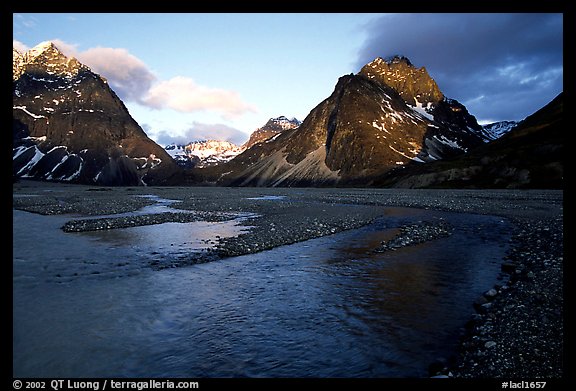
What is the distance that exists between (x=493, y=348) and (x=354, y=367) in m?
3.76

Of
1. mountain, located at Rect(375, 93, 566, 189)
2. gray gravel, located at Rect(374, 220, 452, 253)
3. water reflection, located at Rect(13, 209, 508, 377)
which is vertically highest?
mountain, located at Rect(375, 93, 566, 189)

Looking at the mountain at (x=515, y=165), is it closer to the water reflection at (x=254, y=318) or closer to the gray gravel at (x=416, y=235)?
the gray gravel at (x=416, y=235)

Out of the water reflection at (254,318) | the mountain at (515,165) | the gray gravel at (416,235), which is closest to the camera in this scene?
the water reflection at (254,318)

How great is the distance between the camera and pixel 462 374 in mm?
8570

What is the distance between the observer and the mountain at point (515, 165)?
4902 inches

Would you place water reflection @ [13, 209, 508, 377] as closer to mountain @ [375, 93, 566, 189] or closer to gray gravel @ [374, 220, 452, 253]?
gray gravel @ [374, 220, 452, 253]

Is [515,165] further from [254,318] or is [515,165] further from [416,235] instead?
[254,318]

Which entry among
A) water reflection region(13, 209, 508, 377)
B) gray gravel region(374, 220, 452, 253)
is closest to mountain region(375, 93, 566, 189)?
gray gravel region(374, 220, 452, 253)

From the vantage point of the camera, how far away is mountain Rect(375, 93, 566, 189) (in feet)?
408

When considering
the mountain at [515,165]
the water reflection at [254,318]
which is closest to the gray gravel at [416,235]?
the water reflection at [254,318]

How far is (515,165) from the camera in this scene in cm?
13712

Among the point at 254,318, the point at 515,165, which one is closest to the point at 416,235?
the point at 254,318

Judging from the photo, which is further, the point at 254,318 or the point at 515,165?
the point at 515,165
